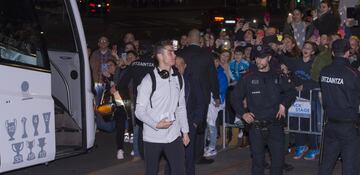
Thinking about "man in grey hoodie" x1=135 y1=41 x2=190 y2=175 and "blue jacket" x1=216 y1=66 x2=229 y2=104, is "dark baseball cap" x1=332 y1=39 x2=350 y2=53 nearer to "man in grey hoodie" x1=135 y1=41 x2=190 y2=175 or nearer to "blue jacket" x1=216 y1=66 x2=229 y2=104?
"man in grey hoodie" x1=135 y1=41 x2=190 y2=175

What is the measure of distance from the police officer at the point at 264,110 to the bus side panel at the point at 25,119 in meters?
2.31

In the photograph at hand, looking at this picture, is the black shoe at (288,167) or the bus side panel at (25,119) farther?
the black shoe at (288,167)

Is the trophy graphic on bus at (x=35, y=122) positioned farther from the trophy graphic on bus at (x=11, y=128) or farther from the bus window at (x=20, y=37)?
the bus window at (x=20, y=37)

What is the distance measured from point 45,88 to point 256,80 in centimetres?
247

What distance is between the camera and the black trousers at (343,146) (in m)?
8.06

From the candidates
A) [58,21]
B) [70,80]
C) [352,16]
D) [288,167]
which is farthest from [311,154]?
[352,16]

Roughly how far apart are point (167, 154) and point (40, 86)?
1903mm

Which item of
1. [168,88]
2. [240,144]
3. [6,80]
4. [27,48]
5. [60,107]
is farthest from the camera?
[240,144]

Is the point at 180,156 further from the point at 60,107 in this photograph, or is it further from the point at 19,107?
the point at 60,107

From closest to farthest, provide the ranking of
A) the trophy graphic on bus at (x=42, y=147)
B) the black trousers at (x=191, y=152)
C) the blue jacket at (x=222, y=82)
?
the trophy graphic on bus at (x=42, y=147) < the black trousers at (x=191, y=152) < the blue jacket at (x=222, y=82)

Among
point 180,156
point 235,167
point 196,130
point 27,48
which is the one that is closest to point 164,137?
point 180,156

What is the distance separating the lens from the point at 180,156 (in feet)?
24.8

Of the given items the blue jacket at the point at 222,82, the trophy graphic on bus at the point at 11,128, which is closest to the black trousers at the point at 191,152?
the trophy graphic on bus at the point at 11,128

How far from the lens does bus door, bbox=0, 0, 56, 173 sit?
312 inches
